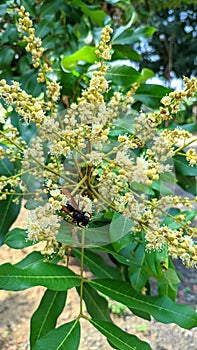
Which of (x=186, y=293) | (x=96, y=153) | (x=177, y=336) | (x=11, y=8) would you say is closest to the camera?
(x=96, y=153)

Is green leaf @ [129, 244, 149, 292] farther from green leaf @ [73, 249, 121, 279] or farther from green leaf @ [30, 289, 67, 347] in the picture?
green leaf @ [30, 289, 67, 347]

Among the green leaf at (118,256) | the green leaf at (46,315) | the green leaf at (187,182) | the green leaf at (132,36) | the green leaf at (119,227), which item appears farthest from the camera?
the green leaf at (132,36)

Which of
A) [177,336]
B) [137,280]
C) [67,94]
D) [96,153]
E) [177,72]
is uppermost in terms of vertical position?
[96,153]

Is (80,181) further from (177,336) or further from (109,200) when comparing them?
(177,336)

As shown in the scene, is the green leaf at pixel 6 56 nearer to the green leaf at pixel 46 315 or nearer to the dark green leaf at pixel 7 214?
the dark green leaf at pixel 7 214

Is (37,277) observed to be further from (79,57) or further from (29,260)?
(79,57)

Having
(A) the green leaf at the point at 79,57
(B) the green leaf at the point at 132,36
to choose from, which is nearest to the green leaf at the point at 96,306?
(A) the green leaf at the point at 79,57

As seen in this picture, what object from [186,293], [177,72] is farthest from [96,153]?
[177,72]
